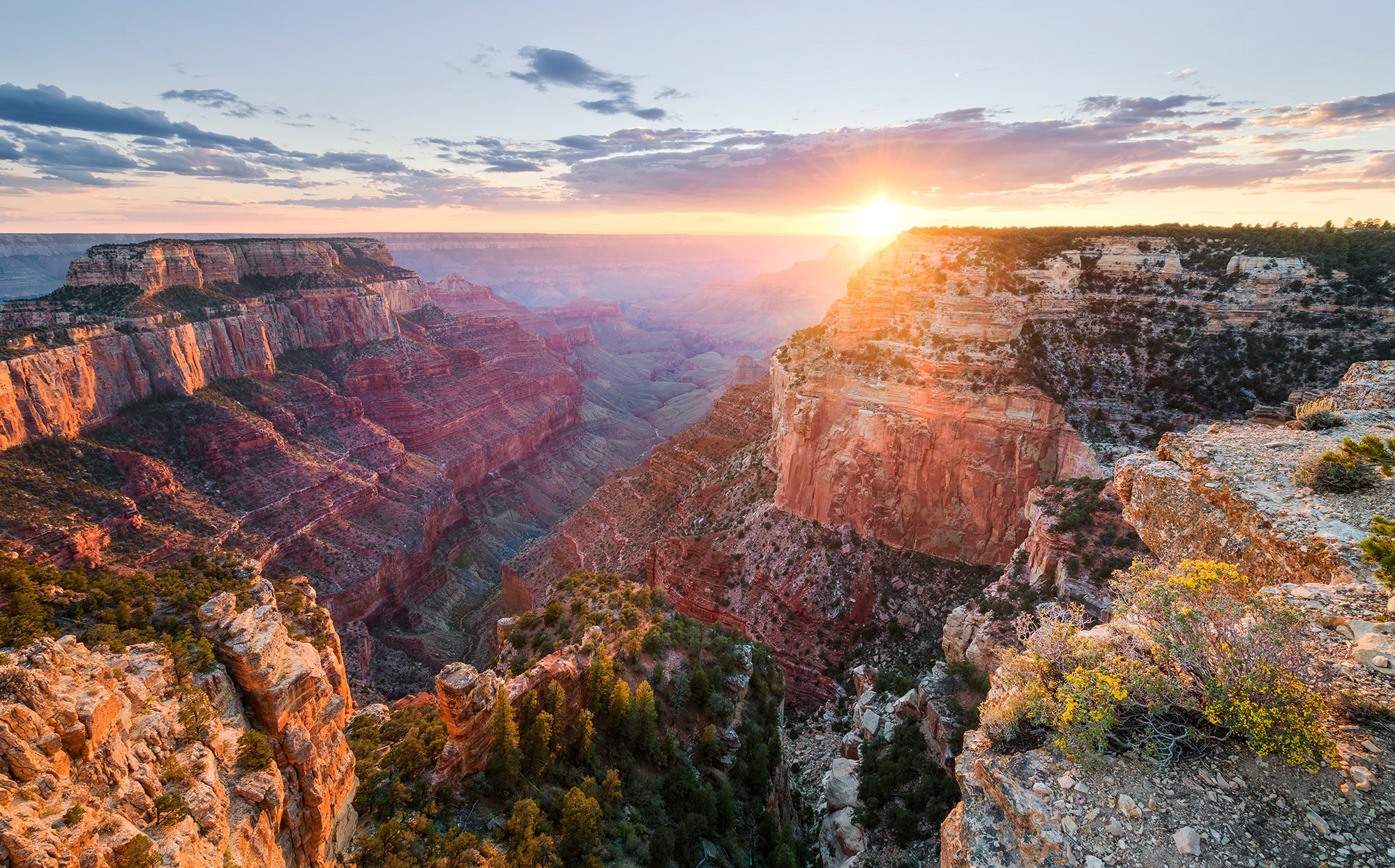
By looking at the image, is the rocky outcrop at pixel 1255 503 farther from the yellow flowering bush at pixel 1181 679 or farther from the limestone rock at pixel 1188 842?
the limestone rock at pixel 1188 842

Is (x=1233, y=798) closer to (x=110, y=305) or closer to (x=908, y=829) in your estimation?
(x=908, y=829)

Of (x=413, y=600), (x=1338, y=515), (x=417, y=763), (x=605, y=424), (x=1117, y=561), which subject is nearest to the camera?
(x=1338, y=515)

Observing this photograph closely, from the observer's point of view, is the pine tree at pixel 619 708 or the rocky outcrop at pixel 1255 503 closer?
the rocky outcrop at pixel 1255 503

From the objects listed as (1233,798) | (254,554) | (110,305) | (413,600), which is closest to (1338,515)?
(1233,798)

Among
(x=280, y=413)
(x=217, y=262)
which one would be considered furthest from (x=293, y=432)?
(x=217, y=262)

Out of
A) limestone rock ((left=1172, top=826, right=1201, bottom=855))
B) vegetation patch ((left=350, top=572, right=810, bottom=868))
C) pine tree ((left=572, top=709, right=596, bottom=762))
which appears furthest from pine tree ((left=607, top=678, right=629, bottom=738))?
limestone rock ((left=1172, top=826, right=1201, bottom=855))

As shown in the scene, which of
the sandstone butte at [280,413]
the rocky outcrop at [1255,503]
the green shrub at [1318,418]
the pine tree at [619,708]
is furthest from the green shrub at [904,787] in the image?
the sandstone butte at [280,413]

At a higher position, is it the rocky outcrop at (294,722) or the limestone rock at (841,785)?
the rocky outcrop at (294,722)
